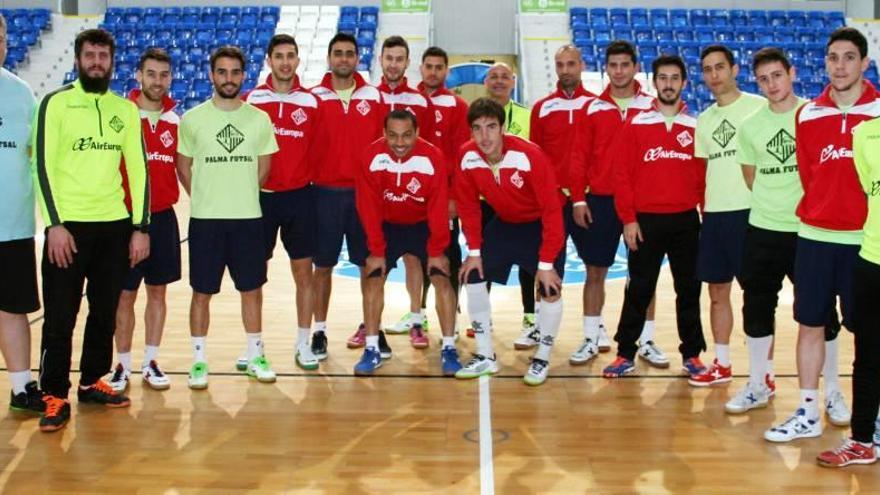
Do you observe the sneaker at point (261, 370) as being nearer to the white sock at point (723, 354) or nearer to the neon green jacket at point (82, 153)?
the neon green jacket at point (82, 153)

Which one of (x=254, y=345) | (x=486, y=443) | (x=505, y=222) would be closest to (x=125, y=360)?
(x=254, y=345)

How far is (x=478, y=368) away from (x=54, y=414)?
7.50 ft

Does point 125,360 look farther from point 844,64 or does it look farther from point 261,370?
point 844,64

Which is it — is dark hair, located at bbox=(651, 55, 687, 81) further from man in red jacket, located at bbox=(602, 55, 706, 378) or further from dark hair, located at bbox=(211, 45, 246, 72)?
dark hair, located at bbox=(211, 45, 246, 72)

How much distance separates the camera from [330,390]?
5148mm

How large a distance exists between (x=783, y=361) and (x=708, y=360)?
0.45 m

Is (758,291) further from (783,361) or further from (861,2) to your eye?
(861,2)

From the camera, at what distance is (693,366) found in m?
5.30

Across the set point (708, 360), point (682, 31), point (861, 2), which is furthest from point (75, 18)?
point (708, 360)

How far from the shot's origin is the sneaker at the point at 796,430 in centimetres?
431

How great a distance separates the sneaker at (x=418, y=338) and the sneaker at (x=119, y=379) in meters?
1.84

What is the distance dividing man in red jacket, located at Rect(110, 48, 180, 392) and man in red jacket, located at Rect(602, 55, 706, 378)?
248cm

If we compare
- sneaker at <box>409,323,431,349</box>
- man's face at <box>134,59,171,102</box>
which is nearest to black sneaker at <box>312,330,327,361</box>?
sneaker at <box>409,323,431,349</box>

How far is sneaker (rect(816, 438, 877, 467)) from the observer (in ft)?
13.0
